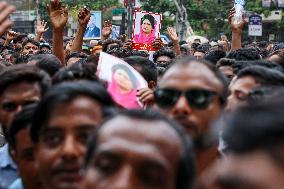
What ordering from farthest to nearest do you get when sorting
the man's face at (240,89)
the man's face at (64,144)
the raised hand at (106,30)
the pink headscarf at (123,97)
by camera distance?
the raised hand at (106,30) < the man's face at (240,89) < the pink headscarf at (123,97) < the man's face at (64,144)

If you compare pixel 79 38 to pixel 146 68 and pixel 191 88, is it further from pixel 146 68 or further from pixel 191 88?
pixel 191 88

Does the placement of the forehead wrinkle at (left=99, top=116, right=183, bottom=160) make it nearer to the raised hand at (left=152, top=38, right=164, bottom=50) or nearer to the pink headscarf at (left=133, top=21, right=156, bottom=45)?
the raised hand at (left=152, top=38, right=164, bottom=50)

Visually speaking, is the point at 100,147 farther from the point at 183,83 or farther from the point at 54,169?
the point at 183,83

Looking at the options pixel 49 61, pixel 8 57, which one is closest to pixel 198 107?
pixel 49 61

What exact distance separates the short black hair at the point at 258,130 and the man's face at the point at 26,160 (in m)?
1.50

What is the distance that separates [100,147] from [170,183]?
25 centimetres

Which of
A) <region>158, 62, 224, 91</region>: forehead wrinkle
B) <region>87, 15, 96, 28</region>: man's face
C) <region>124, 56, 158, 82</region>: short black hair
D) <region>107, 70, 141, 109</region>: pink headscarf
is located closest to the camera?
<region>158, 62, 224, 91</region>: forehead wrinkle

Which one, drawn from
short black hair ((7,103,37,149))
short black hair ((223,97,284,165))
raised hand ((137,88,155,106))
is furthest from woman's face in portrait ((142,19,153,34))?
short black hair ((223,97,284,165))

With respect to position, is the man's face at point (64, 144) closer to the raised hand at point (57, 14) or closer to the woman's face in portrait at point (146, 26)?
the raised hand at point (57, 14)

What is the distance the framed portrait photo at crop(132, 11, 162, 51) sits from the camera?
36.8 feet

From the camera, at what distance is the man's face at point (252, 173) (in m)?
1.56

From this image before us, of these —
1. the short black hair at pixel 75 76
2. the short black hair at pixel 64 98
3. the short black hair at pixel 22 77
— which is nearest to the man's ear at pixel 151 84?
the short black hair at pixel 22 77

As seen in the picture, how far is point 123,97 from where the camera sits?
12.9 ft

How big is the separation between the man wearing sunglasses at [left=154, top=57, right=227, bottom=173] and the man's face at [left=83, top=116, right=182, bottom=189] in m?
0.88
